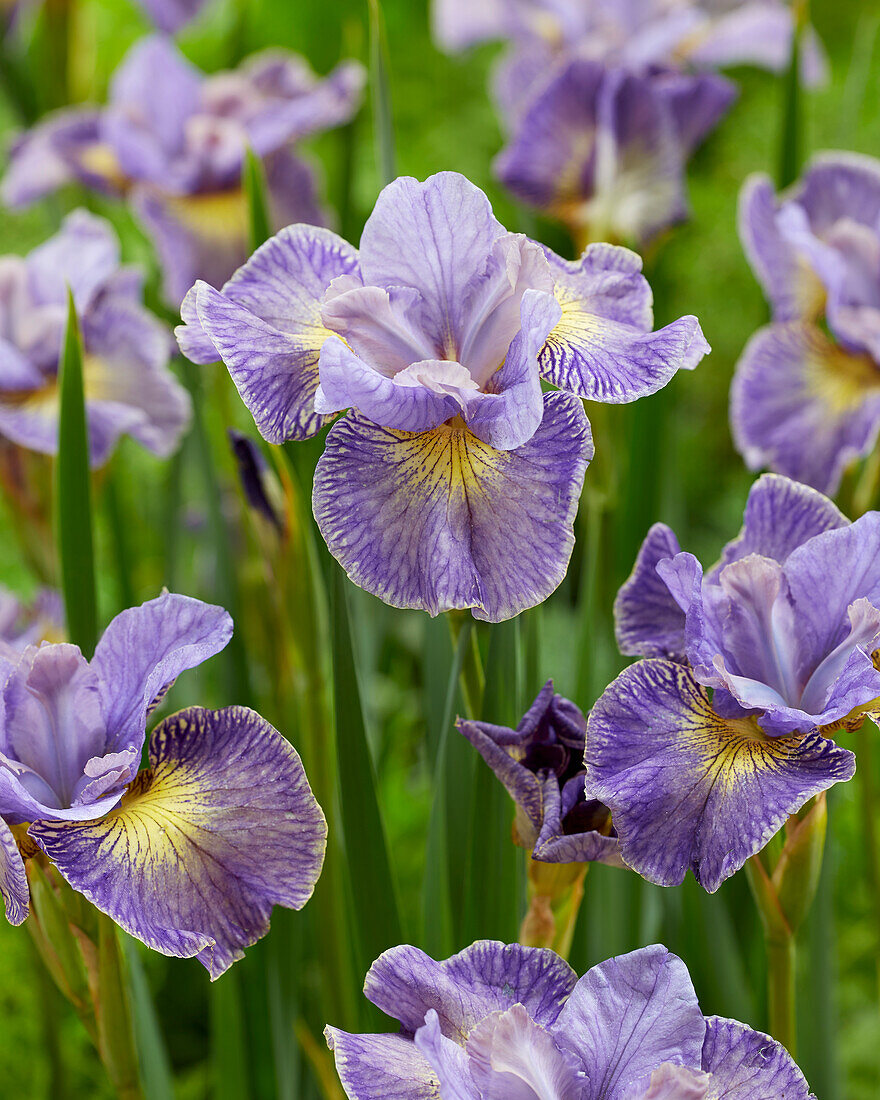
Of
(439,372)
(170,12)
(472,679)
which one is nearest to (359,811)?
(472,679)

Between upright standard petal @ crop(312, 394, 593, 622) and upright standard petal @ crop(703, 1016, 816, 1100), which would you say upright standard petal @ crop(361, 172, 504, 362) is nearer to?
upright standard petal @ crop(312, 394, 593, 622)

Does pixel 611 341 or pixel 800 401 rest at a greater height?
pixel 611 341

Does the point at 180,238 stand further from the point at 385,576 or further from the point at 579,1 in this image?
the point at 385,576

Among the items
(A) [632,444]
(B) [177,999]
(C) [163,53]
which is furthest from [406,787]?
(C) [163,53]

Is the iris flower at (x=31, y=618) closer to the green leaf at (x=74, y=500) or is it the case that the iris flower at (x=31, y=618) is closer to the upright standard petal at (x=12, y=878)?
the green leaf at (x=74, y=500)

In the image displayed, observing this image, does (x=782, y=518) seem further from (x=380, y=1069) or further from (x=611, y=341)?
(x=380, y=1069)

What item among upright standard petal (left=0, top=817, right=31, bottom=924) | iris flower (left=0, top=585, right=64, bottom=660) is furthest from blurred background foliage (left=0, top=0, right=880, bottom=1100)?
upright standard petal (left=0, top=817, right=31, bottom=924)
